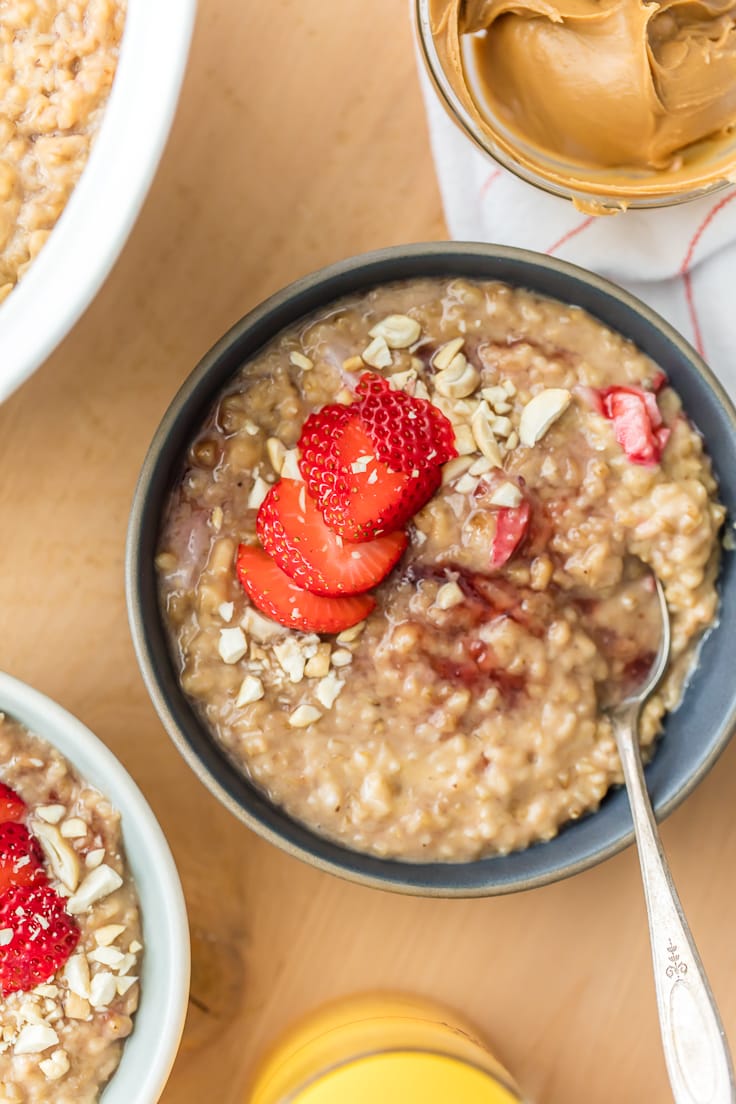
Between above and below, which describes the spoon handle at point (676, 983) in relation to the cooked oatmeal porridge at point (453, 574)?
below

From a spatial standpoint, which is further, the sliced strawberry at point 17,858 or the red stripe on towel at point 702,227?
the red stripe on towel at point 702,227

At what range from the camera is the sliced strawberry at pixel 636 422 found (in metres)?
1.05

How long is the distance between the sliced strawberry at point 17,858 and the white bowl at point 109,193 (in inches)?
16.7

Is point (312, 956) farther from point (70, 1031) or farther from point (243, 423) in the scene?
point (243, 423)

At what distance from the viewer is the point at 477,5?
109 cm

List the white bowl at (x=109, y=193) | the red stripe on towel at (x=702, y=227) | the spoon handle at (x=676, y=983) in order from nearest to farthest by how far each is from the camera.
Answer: the white bowl at (x=109, y=193) < the spoon handle at (x=676, y=983) < the red stripe on towel at (x=702, y=227)

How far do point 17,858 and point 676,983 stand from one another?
0.62 m

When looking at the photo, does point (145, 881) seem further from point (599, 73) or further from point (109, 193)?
point (599, 73)

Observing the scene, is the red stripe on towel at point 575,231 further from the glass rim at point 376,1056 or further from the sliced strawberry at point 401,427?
the glass rim at point 376,1056

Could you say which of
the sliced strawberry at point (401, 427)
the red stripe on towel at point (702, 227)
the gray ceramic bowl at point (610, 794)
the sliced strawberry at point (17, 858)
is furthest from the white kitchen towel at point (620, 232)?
the sliced strawberry at point (17, 858)

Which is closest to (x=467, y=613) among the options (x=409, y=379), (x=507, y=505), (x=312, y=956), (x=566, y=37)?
(x=507, y=505)

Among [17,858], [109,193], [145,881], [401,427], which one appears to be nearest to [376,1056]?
[145,881]

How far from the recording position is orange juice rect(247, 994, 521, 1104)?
43.2 inches

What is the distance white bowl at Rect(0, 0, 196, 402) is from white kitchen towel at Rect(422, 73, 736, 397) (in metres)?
0.38
